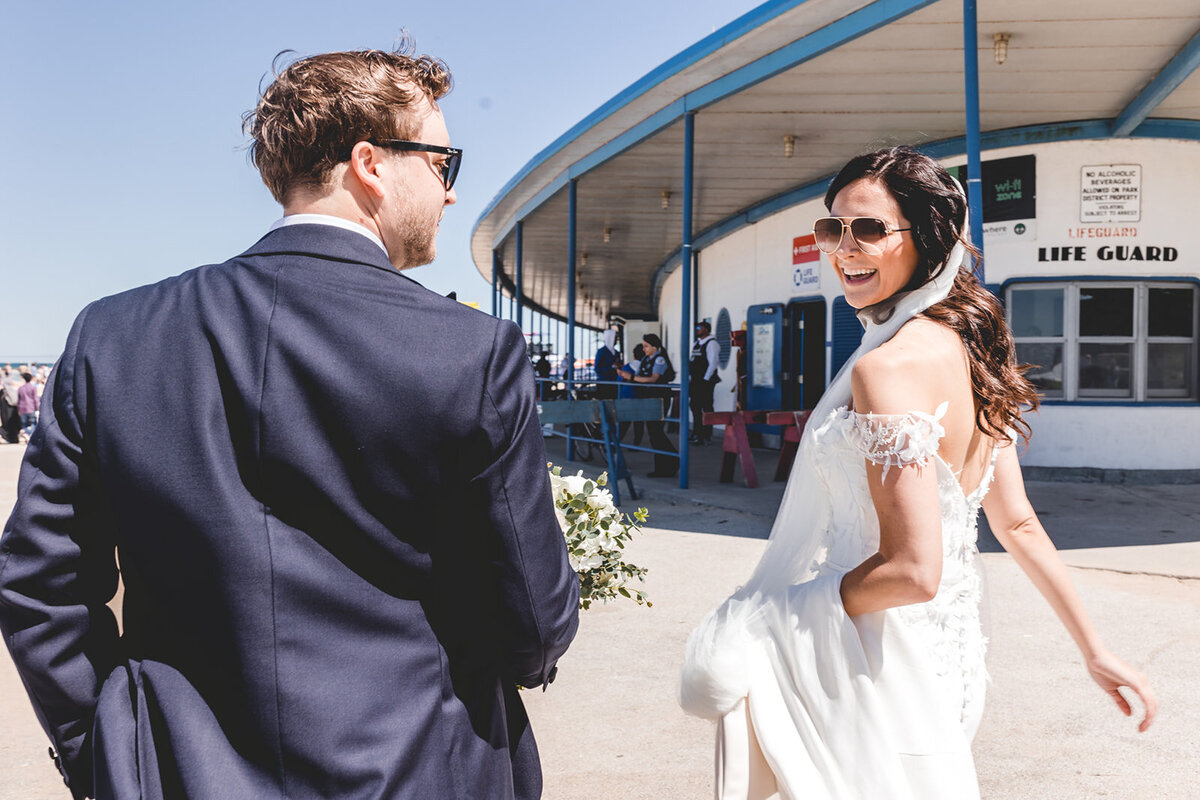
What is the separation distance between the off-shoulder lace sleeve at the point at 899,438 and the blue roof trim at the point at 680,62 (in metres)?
6.60

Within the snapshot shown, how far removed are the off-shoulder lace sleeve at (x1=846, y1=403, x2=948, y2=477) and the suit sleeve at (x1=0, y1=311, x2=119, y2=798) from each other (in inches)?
46.8

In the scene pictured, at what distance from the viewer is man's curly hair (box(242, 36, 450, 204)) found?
1296 millimetres

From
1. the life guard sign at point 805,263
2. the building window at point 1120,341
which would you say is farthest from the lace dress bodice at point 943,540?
the life guard sign at point 805,263

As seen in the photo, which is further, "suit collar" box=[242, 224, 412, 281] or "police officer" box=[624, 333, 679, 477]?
"police officer" box=[624, 333, 679, 477]

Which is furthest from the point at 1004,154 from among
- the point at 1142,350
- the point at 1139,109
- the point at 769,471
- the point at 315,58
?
the point at 315,58

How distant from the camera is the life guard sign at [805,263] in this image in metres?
13.2

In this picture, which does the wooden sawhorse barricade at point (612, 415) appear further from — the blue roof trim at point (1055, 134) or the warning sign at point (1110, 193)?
the warning sign at point (1110, 193)

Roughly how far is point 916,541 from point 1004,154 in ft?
34.0

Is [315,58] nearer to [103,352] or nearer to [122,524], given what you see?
[103,352]

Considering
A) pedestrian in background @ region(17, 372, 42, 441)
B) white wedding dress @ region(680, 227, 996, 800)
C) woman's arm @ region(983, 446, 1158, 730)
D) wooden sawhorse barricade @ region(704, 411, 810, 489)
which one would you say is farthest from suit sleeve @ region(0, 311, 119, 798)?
pedestrian in background @ region(17, 372, 42, 441)

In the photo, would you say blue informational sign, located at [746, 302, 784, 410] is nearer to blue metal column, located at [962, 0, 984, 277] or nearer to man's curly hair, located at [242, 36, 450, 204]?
blue metal column, located at [962, 0, 984, 277]

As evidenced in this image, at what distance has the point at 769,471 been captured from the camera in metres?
11.5

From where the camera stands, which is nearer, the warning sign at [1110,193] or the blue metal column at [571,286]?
the warning sign at [1110,193]

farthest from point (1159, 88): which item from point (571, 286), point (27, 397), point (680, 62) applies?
point (27, 397)
